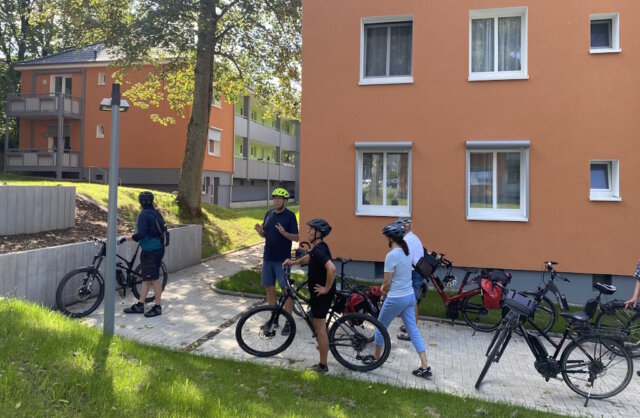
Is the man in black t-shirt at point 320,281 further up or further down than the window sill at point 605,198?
further down

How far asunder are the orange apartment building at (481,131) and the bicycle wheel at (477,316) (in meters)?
2.63

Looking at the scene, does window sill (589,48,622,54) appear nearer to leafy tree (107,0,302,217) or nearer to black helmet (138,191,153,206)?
black helmet (138,191,153,206)

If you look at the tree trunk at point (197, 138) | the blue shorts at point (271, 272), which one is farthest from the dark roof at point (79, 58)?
the blue shorts at point (271, 272)

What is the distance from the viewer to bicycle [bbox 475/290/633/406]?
478 centimetres

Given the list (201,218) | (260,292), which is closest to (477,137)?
(260,292)

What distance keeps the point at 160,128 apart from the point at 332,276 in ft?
78.4

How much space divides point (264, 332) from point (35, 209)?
578cm

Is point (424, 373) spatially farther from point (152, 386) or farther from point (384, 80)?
point (384, 80)

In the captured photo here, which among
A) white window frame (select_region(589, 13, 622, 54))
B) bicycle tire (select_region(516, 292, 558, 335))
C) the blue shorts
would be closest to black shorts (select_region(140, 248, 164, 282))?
the blue shorts

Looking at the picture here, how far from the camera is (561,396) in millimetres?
4867

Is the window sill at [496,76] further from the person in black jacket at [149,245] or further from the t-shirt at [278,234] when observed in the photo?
the person in black jacket at [149,245]

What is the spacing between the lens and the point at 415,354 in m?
5.95

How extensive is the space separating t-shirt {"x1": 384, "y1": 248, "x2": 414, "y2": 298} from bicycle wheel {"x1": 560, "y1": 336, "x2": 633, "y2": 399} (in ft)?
5.96

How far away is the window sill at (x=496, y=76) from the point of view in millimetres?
9742
